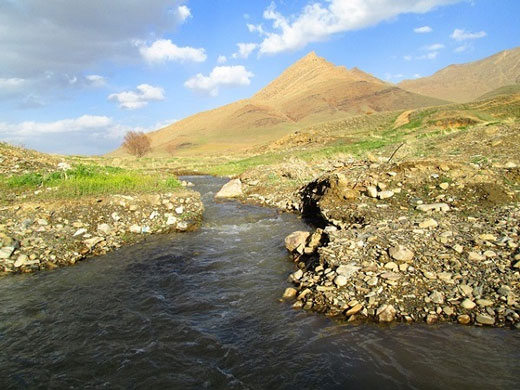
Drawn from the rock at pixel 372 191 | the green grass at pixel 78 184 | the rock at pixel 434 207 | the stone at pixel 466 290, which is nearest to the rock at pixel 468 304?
the stone at pixel 466 290

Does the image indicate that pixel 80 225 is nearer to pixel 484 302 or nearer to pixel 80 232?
pixel 80 232

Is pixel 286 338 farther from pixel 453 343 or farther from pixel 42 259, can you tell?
pixel 42 259

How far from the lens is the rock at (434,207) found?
28.6ft

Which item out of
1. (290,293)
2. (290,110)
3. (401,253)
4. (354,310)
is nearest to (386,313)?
(354,310)

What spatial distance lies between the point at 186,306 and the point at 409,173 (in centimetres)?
856

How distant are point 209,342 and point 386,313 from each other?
274 centimetres

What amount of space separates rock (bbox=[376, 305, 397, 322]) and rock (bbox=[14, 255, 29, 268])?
7677 mm

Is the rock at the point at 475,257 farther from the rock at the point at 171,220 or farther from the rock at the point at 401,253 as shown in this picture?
the rock at the point at 171,220

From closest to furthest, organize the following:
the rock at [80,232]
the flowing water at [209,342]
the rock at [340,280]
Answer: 1. the flowing water at [209,342]
2. the rock at [340,280]
3. the rock at [80,232]

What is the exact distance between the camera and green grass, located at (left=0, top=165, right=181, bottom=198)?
Result: 34.9ft

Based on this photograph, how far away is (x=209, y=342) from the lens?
4973mm

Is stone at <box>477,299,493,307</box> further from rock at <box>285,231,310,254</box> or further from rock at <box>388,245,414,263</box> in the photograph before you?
rock at <box>285,231,310,254</box>

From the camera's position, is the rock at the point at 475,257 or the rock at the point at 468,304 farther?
the rock at the point at 475,257

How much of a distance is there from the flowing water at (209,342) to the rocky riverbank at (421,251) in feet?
1.09
